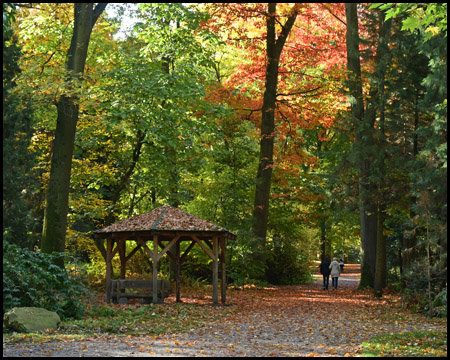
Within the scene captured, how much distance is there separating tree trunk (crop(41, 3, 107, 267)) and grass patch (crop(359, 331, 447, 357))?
9.51 meters

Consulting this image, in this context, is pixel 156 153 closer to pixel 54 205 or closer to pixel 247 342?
pixel 54 205

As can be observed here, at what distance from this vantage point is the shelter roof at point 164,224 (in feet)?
56.3

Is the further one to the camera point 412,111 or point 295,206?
point 295,206

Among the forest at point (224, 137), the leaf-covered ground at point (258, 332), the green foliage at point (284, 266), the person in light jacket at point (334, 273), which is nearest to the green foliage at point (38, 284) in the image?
the forest at point (224, 137)

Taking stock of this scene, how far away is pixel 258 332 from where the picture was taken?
11.8 metres

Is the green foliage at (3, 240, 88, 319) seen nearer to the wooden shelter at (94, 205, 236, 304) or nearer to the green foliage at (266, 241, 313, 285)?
the wooden shelter at (94, 205, 236, 304)

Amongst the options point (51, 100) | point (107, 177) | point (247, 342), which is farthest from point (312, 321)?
point (107, 177)

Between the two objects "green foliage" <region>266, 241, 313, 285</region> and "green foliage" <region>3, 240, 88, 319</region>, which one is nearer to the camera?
"green foliage" <region>3, 240, 88, 319</region>

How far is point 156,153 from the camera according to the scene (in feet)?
70.4

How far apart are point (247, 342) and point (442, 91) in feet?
27.7

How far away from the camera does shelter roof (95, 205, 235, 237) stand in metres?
17.2

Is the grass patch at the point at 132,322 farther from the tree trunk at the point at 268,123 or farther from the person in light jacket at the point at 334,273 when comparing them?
the person in light jacket at the point at 334,273

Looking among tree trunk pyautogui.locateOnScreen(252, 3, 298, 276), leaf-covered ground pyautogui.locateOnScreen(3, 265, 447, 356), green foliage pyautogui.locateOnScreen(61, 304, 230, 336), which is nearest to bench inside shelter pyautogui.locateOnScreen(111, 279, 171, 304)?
leaf-covered ground pyautogui.locateOnScreen(3, 265, 447, 356)

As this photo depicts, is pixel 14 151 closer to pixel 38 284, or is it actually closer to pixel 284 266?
pixel 38 284
